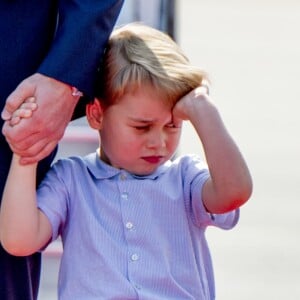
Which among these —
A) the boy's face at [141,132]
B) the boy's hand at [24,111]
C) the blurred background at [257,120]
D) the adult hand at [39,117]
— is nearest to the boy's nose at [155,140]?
the boy's face at [141,132]

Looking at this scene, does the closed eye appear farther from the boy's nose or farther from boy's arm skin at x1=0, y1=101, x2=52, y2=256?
boy's arm skin at x1=0, y1=101, x2=52, y2=256

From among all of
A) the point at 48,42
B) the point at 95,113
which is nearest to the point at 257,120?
the point at 95,113

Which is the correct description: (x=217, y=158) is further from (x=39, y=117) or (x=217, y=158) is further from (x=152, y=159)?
(x=39, y=117)

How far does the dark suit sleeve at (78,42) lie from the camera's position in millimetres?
3281

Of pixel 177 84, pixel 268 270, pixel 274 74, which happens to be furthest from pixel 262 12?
pixel 177 84

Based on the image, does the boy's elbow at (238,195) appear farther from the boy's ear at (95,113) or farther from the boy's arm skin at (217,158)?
the boy's ear at (95,113)

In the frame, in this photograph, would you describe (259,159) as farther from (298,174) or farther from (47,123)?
(47,123)

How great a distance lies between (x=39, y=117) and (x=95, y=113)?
0.96 ft

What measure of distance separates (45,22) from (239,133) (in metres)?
3.24

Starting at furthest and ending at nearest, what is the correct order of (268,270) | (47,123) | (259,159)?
1. (259,159)
2. (268,270)
3. (47,123)

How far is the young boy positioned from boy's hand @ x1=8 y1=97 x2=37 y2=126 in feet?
0.42

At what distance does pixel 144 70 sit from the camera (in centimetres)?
343

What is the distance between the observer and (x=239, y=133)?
21.5 ft

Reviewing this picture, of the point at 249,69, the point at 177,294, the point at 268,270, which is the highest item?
the point at 177,294
